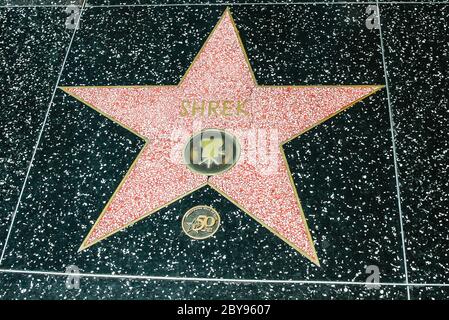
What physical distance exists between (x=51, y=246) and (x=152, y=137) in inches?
15.1

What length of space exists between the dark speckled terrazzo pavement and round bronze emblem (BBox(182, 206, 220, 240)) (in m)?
0.02

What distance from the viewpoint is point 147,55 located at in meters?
1.43

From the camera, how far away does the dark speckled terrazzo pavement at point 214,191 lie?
3.40 ft

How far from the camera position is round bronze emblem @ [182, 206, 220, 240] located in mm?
1095

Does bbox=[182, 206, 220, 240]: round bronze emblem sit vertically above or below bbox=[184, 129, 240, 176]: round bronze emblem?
below

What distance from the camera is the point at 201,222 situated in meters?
1.11

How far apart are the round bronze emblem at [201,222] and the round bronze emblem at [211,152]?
0.11 metres

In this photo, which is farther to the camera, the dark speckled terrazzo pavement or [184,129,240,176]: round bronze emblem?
[184,129,240,176]: round bronze emblem

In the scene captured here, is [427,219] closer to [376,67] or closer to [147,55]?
→ [376,67]

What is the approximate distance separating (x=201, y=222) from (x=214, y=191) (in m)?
0.09

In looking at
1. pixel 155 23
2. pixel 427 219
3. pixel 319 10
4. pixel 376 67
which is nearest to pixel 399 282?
pixel 427 219

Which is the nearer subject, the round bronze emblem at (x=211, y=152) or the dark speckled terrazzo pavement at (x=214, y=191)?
the dark speckled terrazzo pavement at (x=214, y=191)

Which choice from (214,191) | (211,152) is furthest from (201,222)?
(211,152)
